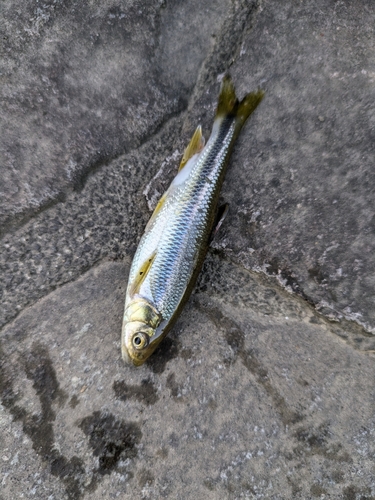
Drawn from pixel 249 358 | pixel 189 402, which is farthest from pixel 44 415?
pixel 249 358

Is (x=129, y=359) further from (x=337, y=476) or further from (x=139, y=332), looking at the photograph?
(x=337, y=476)

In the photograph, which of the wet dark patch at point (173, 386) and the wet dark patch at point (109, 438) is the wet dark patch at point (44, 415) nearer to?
the wet dark patch at point (109, 438)

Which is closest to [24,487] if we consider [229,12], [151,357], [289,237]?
[151,357]

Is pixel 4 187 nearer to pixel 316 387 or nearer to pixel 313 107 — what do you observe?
pixel 313 107

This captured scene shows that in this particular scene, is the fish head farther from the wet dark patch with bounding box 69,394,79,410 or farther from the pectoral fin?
the pectoral fin

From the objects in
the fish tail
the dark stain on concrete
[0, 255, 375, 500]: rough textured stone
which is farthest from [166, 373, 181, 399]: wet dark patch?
the fish tail

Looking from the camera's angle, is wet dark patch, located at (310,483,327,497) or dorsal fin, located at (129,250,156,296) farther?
dorsal fin, located at (129,250,156,296)
